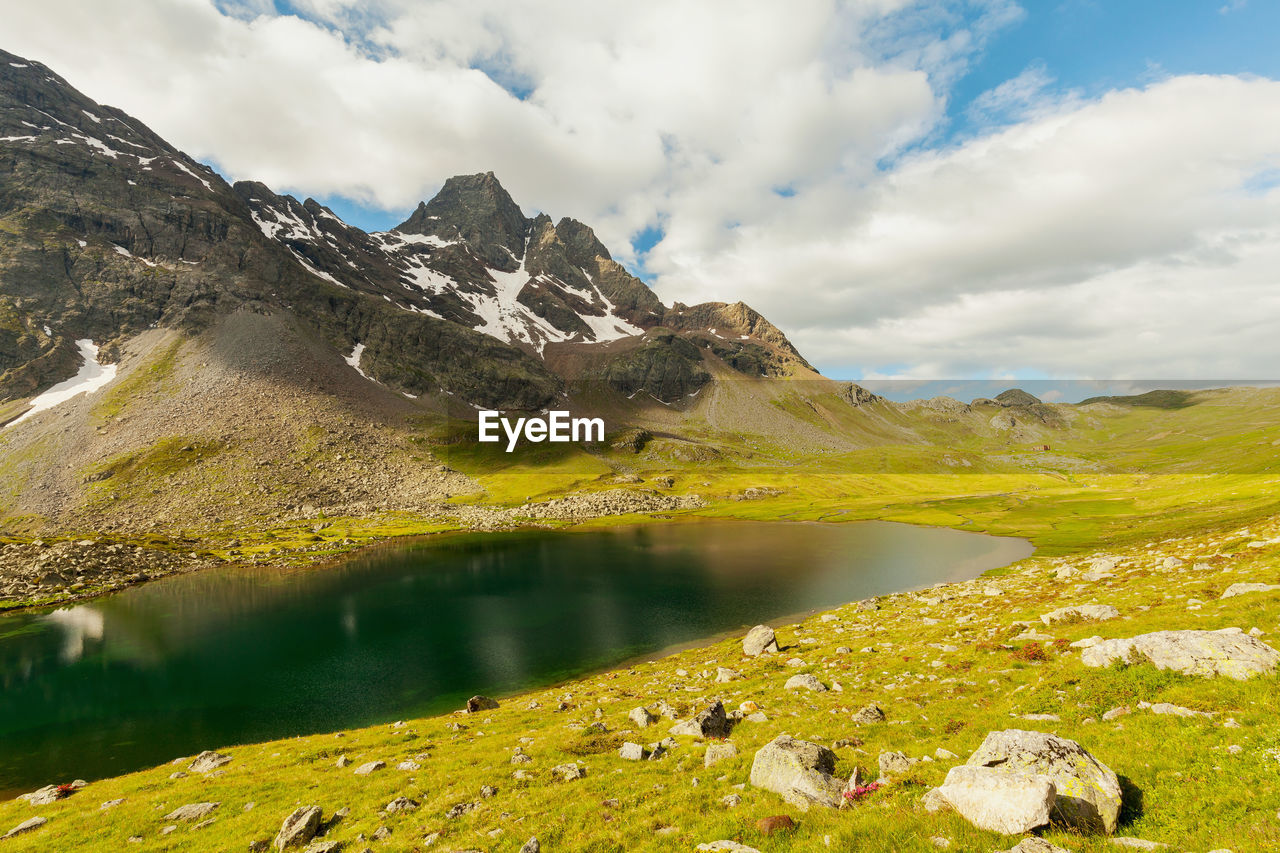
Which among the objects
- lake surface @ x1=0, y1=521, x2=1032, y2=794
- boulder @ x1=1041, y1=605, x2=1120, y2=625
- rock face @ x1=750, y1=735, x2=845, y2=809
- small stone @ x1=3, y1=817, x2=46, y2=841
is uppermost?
rock face @ x1=750, y1=735, x2=845, y2=809

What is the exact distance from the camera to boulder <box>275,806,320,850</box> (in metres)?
14.6

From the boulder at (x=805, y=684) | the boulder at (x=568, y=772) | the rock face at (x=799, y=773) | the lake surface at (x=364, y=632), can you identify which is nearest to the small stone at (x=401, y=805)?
the boulder at (x=568, y=772)

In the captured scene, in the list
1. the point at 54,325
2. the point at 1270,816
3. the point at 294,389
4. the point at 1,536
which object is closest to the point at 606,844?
the point at 1270,816

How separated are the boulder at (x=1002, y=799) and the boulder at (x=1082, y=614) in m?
22.0

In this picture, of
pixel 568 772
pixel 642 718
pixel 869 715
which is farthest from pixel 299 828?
pixel 869 715

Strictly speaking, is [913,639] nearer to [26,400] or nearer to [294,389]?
[294,389]

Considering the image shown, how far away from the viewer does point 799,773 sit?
42.8 feet

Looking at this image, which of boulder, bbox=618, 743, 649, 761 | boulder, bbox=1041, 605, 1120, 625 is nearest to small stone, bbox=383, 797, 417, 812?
boulder, bbox=618, 743, 649, 761

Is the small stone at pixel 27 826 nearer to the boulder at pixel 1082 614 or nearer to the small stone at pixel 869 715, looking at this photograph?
the small stone at pixel 869 715

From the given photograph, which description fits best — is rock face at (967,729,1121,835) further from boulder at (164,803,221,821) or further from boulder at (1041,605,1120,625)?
boulder at (164,803,221,821)

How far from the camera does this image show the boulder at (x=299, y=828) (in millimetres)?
14648

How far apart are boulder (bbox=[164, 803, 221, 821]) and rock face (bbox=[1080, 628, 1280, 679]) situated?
1300 inches

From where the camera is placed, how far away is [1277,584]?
2356cm

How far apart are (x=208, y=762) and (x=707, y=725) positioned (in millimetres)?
25911
